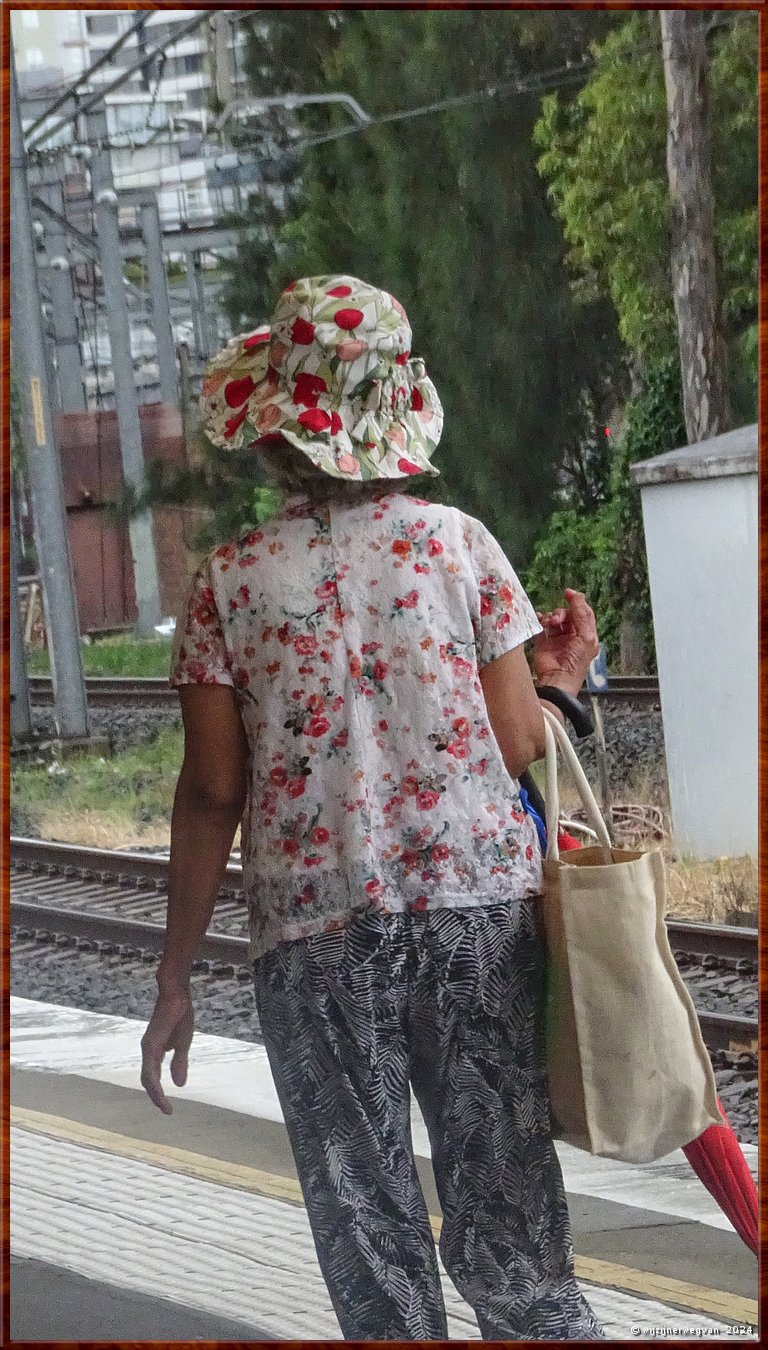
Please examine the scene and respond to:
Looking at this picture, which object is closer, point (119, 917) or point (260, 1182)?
point (260, 1182)

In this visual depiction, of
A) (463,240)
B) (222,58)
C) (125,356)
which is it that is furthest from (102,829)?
(222,58)

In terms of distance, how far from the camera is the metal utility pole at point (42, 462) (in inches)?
86.6

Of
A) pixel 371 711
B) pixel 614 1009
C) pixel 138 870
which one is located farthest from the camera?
pixel 138 870

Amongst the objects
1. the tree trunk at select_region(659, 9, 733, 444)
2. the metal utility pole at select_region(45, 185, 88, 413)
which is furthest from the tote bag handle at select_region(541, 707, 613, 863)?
the metal utility pole at select_region(45, 185, 88, 413)

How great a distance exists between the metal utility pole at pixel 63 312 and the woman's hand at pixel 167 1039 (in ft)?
3.04

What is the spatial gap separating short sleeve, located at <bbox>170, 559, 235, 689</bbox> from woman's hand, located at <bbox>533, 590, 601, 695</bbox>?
20.5 inches

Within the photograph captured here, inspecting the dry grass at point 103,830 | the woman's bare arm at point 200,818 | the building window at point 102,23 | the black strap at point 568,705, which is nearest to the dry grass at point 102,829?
the dry grass at point 103,830

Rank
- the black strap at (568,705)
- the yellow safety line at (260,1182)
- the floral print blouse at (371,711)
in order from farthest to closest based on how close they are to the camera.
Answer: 1. the yellow safety line at (260,1182)
2. the black strap at (568,705)
3. the floral print blouse at (371,711)

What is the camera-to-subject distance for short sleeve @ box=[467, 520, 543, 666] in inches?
72.9

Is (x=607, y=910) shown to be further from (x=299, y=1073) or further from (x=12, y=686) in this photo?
(x=12, y=686)

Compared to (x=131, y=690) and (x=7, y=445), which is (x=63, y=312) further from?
(x=131, y=690)

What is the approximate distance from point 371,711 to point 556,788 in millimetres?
279

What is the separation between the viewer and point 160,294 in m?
2.28

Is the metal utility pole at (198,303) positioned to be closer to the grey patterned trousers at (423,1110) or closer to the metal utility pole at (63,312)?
the metal utility pole at (63,312)
